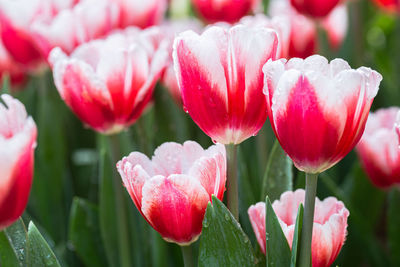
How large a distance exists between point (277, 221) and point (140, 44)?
30 centimetres

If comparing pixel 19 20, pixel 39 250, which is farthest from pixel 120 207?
pixel 19 20

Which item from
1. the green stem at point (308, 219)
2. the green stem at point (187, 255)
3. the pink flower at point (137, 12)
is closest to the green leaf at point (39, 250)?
the green stem at point (187, 255)

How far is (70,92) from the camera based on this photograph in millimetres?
720

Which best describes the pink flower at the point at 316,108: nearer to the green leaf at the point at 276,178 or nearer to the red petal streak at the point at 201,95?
the red petal streak at the point at 201,95

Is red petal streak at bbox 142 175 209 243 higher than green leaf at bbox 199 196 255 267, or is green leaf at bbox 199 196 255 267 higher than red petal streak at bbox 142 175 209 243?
red petal streak at bbox 142 175 209 243

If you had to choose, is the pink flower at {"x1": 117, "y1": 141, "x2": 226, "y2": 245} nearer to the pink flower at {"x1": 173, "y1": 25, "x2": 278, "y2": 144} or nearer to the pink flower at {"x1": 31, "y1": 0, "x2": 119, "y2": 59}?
the pink flower at {"x1": 173, "y1": 25, "x2": 278, "y2": 144}

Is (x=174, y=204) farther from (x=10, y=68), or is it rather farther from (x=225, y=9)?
(x=10, y=68)

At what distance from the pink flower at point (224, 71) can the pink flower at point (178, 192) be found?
38 mm

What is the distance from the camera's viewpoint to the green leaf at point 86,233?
84 centimetres

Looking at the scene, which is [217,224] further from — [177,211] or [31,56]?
[31,56]

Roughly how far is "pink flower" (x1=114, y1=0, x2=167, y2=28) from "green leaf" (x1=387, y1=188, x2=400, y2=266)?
0.54m

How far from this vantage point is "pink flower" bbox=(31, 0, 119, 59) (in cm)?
96

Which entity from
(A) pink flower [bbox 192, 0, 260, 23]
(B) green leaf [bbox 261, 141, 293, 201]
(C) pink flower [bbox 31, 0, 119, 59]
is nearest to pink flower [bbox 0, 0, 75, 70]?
(C) pink flower [bbox 31, 0, 119, 59]

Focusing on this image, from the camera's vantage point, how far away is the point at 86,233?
865 mm
